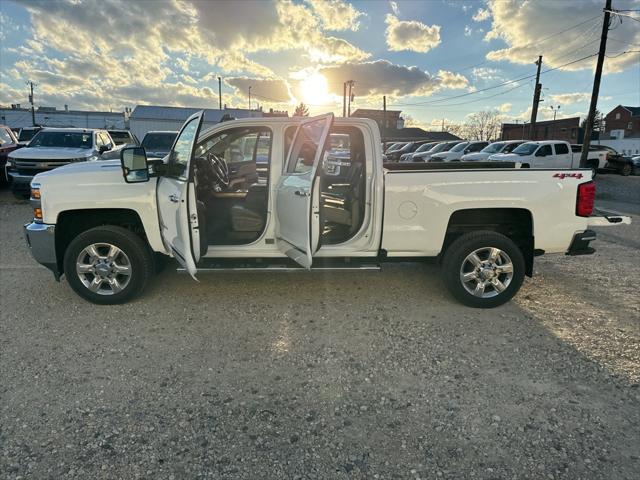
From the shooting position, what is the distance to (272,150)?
4.37m

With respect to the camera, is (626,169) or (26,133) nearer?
(26,133)

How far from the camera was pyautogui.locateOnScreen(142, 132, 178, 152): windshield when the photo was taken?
11875 millimetres

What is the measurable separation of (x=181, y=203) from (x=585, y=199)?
3.82 m

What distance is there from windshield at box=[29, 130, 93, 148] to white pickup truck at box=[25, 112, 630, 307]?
8152 millimetres

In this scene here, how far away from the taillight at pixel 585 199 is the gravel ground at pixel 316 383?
1010 millimetres

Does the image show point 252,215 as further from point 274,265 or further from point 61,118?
point 61,118

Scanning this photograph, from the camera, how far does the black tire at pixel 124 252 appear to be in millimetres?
4156

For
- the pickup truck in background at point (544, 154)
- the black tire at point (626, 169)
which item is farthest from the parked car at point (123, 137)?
the black tire at point (626, 169)

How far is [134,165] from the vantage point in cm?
398

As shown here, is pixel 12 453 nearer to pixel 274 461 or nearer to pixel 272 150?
pixel 274 461

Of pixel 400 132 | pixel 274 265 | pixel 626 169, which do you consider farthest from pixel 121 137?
pixel 400 132

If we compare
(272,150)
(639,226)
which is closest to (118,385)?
(272,150)

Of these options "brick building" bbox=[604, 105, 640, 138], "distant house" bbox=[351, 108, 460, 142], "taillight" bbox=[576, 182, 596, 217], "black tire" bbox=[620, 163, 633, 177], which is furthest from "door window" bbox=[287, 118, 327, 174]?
"brick building" bbox=[604, 105, 640, 138]

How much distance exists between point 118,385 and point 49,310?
1.80m
